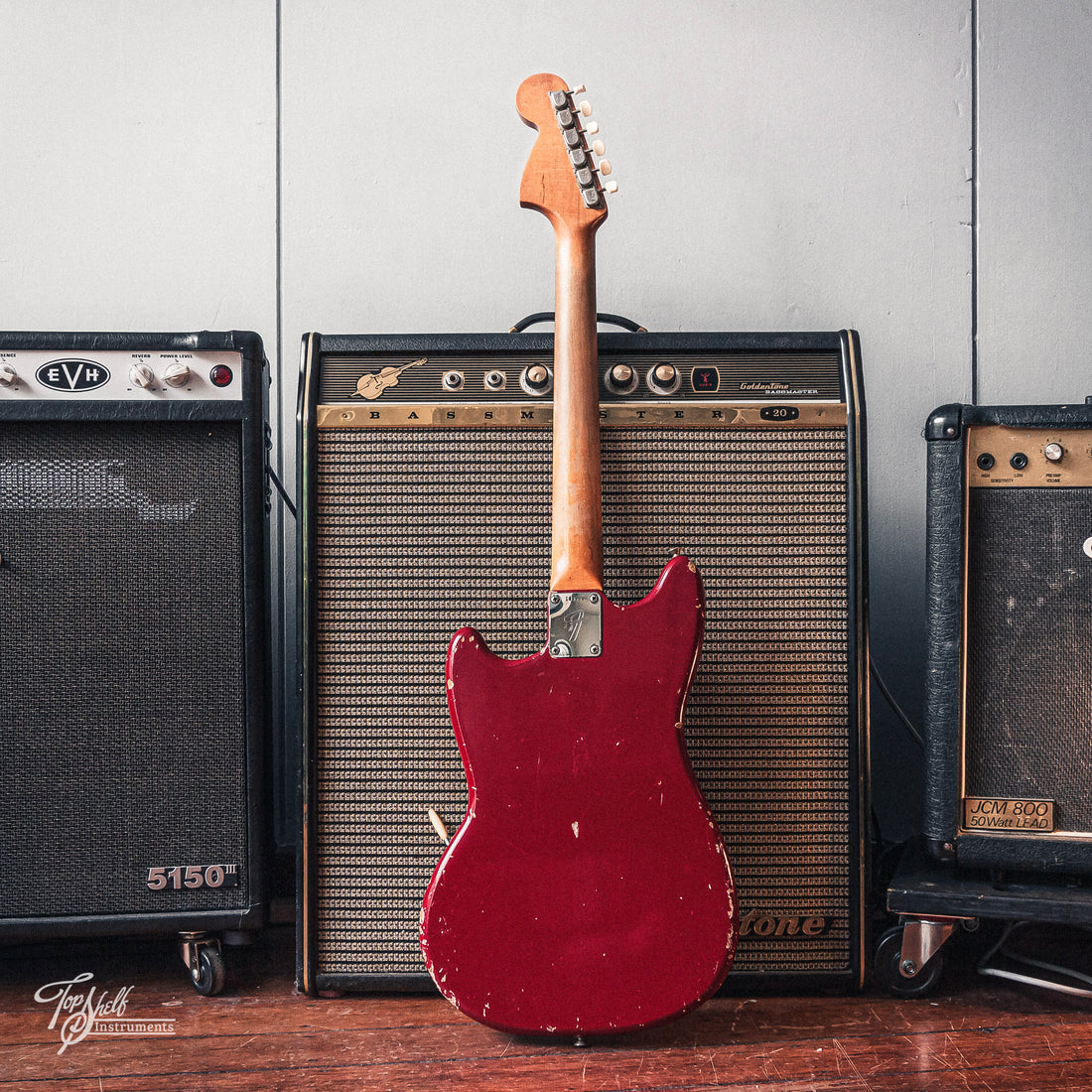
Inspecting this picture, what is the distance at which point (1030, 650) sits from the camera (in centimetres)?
78

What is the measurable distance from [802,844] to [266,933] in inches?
25.6

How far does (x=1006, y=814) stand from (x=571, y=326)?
62cm

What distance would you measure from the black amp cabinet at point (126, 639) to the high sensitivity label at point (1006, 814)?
69cm

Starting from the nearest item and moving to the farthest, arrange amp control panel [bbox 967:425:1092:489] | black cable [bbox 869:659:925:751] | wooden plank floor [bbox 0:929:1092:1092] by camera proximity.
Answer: wooden plank floor [bbox 0:929:1092:1092] → amp control panel [bbox 967:425:1092:489] → black cable [bbox 869:659:925:751]

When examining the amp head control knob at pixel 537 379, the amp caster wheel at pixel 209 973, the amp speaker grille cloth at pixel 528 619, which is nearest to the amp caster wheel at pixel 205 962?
the amp caster wheel at pixel 209 973

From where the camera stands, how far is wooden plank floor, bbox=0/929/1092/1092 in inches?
26.6

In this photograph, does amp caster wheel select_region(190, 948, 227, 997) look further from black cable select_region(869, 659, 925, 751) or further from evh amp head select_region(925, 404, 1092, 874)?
black cable select_region(869, 659, 925, 751)

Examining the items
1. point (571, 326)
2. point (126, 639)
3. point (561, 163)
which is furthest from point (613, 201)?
point (126, 639)

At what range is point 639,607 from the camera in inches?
29.7

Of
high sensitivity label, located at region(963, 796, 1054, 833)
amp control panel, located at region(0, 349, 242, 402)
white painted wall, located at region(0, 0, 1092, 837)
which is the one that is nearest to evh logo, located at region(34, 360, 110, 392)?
amp control panel, located at region(0, 349, 242, 402)

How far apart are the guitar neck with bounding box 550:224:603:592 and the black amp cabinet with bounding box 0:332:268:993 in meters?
0.31

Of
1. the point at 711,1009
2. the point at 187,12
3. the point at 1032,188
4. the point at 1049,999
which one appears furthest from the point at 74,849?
the point at 1032,188

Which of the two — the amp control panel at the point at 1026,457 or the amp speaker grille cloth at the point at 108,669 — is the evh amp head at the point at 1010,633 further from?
the amp speaker grille cloth at the point at 108,669

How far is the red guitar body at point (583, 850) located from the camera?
0.70m
